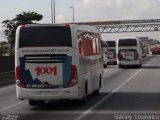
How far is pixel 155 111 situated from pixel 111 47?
145ft

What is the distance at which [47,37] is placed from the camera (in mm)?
17734

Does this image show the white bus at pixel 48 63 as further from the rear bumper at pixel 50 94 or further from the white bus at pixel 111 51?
the white bus at pixel 111 51

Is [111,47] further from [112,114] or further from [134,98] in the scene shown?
[112,114]

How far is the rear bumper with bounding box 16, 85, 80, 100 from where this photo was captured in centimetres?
1734

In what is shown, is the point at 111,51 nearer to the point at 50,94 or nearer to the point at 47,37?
the point at 47,37

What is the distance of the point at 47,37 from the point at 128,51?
34122 mm

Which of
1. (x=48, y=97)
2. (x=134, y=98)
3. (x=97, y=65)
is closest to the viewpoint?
(x=48, y=97)

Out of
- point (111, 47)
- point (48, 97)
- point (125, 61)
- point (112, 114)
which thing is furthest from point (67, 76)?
point (111, 47)

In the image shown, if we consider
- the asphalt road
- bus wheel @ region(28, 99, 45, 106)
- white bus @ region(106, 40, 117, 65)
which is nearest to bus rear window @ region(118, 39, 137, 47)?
white bus @ region(106, 40, 117, 65)

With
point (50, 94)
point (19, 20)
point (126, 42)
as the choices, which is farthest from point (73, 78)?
point (19, 20)

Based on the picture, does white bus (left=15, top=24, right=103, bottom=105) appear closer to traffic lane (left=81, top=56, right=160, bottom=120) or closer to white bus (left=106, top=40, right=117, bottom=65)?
traffic lane (left=81, top=56, right=160, bottom=120)

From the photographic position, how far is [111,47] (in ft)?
197

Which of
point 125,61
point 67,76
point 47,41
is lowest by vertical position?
point 125,61

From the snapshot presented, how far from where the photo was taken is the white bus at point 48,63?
57.2 ft
